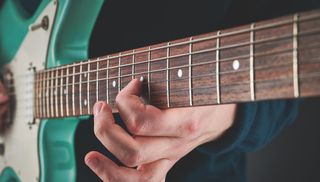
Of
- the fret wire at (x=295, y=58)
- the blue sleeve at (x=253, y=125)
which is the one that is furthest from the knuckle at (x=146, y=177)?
the fret wire at (x=295, y=58)

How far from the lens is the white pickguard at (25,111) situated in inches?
30.5

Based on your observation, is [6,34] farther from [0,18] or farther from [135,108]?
[135,108]

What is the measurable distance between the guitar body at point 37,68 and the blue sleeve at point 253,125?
28cm

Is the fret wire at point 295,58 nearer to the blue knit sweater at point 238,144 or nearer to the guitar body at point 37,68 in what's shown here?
the blue knit sweater at point 238,144

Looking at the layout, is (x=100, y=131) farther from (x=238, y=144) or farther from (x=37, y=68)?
(x=37, y=68)

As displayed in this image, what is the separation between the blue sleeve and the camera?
0.57m

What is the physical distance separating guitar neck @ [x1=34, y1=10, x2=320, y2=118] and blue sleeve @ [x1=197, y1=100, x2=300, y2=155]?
16 cm

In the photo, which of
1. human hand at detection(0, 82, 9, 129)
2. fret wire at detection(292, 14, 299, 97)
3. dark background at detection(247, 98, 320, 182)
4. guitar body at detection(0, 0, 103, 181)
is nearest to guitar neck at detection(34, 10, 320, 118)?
fret wire at detection(292, 14, 299, 97)

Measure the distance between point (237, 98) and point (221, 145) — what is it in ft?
0.71

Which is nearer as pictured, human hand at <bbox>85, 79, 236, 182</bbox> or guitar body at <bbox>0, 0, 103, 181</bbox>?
human hand at <bbox>85, 79, 236, 182</bbox>

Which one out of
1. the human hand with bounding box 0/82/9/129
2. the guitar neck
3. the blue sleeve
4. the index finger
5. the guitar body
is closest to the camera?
the guitar neck

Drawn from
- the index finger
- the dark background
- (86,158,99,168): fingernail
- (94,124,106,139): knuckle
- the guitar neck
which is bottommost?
the dark background

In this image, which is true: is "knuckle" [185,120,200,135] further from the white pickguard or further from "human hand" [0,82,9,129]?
"human hand" [0,82,9,129]

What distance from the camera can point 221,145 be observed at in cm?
58
